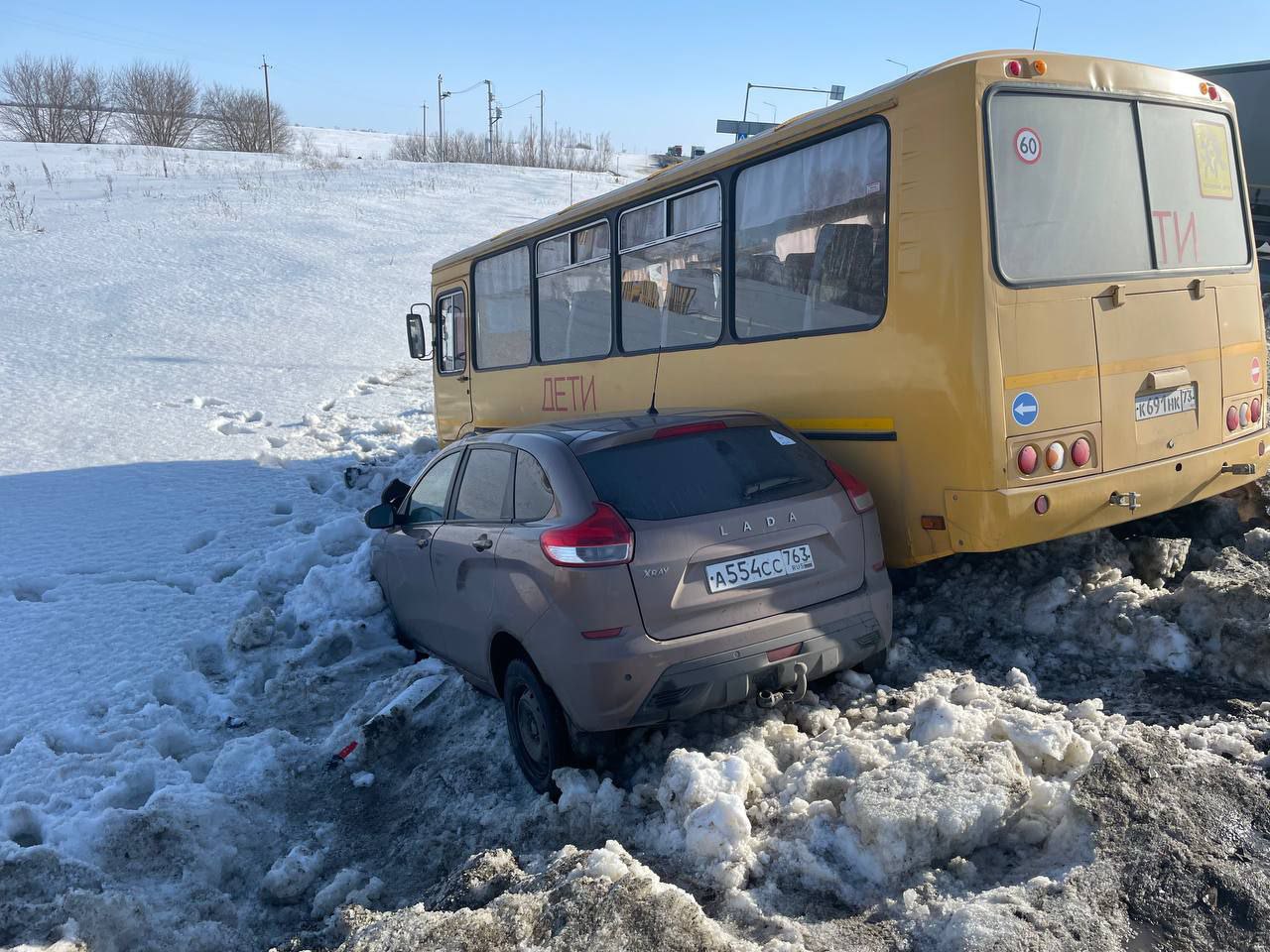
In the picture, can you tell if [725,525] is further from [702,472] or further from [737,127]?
[737,127]

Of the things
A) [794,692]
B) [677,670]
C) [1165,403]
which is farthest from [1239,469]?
[677,670]

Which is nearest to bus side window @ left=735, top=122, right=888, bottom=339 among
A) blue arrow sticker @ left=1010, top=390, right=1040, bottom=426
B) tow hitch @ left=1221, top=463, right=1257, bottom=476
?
blue arrow sticker @ left=1010, top=390, right=1040, bottom=426

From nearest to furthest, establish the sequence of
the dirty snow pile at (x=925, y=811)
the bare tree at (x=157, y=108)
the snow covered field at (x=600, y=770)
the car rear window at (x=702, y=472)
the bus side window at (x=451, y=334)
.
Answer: the dirty snow pile at (x=925, y=811) → the snow covered field at (x=600, y=770) → the car rear window at (x=702, y=472) → the bus side window at (x=451, y=334) → the bare tree at (x=157, y=108)

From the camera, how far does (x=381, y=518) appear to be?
6.00 meters

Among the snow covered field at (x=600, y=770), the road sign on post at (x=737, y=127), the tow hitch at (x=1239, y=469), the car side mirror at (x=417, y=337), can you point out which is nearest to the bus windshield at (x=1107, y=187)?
the tow hitch at (x=1239, y=469)

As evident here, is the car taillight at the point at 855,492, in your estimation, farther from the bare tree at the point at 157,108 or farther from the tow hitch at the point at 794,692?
the bare tree at the point at 157,108

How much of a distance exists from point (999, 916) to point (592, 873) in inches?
50.3

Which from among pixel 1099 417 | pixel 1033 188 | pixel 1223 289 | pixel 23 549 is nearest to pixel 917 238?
pixel 1033 188

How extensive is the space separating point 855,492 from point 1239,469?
2.69 m

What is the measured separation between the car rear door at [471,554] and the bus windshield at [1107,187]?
275 cm

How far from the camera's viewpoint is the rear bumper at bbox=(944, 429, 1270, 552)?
4859 mm

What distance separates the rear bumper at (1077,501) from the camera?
4.86 m

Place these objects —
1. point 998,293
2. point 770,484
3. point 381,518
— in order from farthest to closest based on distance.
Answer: point 381,518
point 998,293
point 770,484

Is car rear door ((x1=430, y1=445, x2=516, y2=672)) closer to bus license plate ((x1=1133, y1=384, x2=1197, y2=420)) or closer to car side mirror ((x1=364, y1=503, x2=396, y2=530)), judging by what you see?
car side mirror ((x1=364, y1=503, x2=396, y2=530))
